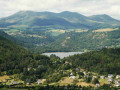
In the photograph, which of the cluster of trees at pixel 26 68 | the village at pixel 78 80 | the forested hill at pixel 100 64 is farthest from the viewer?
the forested hill at pixel 100 64

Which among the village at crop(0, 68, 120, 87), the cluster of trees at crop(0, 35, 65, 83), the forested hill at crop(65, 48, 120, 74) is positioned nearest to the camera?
the village at crop(0, 68, 120, 87)

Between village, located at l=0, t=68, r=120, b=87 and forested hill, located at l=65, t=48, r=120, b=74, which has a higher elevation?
forested hill, located at l=65, t=48, r=120, b=74

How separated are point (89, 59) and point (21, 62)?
72410 mm

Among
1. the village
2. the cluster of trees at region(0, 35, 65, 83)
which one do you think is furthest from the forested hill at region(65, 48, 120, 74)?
the cluster of trees at region(0, 35, 65, 83)

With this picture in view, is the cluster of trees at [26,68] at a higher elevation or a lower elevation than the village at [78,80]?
higher

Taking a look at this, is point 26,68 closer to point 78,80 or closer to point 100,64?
point 78,80

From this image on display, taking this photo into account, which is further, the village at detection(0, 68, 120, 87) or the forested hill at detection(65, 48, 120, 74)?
the forested hill at detection(65, 48, 120, 74)

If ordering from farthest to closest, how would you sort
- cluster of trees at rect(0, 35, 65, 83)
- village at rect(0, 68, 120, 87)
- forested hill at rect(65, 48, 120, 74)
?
1. forested hill at rect(65, 48, 120, 74)
2. cluster of trees at rect(0, 35, 65, 83)
3. village at rect(0, 68, 120, 87)

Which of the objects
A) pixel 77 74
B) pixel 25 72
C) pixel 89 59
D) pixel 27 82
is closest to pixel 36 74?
pixel 25 72

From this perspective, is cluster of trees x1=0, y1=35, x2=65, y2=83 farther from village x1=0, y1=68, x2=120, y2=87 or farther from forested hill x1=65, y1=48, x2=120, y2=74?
forested hill x1=65, y1=48, x2=120, y2=74

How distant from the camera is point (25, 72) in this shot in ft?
523

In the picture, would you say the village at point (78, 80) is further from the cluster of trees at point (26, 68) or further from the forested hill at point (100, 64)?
the forested hill at point (100, 64)

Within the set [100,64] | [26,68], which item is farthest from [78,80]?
[26,68]

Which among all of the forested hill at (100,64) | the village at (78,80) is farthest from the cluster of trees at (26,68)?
the forested hill at (100,64)
